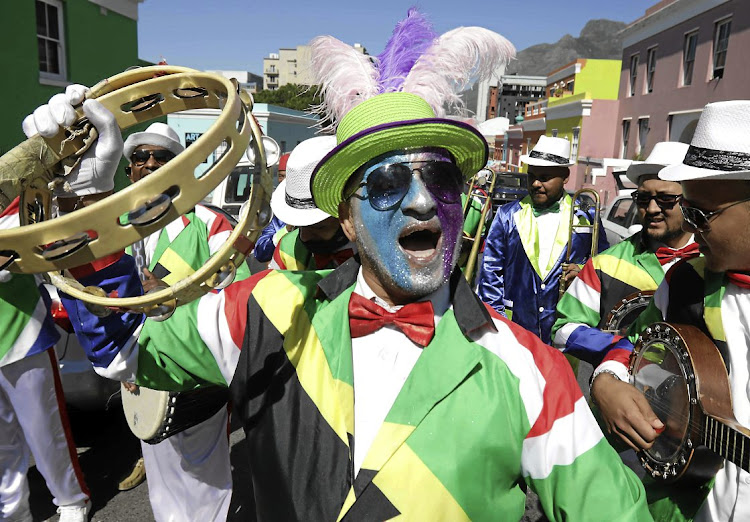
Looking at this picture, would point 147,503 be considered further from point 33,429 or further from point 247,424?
point 247,424

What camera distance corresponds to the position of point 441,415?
5.26 feet

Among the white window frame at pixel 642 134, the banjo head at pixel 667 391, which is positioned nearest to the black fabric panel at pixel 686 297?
the banjo head at pixel 667 391

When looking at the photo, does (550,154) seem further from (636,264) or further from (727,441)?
(727,441)

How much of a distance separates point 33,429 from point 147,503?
1.01m

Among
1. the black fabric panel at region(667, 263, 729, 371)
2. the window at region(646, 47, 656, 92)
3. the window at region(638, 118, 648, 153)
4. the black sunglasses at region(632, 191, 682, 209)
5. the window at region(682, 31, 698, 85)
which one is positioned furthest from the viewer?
the window at region(638, 118, 648, 153)

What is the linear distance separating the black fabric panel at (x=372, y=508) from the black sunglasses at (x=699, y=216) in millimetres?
1565

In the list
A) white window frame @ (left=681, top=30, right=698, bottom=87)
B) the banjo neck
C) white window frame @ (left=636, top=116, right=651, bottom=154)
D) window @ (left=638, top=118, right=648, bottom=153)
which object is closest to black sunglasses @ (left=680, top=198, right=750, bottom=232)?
the banjo neck

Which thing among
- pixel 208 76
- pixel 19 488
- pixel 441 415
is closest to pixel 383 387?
pixel 441 415

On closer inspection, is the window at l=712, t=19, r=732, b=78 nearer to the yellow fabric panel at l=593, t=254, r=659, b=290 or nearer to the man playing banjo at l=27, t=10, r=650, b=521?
the yellow fabric panel at l=593, t=254, r=659, b=290

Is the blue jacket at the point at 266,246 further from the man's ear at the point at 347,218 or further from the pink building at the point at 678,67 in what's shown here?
the pink building at the point at 678,67

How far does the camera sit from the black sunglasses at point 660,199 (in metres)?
3.61

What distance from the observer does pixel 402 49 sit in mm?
2107

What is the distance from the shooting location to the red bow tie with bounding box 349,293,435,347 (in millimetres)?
1730

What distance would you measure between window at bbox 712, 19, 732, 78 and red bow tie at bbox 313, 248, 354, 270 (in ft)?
70.1
